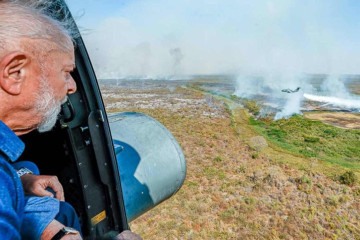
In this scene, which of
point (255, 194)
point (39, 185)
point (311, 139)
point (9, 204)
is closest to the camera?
point (9, 204)

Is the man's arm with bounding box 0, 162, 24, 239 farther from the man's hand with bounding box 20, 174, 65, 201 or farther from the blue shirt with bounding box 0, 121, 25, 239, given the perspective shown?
the man's hand with bounding box 20, 174, 65, 201

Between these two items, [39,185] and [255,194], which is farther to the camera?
[255,194]

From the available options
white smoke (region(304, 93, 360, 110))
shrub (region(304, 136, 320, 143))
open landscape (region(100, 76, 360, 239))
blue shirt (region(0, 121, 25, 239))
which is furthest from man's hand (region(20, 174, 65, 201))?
white smoke (region(304, 93, 360, 110))

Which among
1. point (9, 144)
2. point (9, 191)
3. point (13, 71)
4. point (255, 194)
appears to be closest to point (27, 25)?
point (13, 71)

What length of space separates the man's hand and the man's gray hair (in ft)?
2.35

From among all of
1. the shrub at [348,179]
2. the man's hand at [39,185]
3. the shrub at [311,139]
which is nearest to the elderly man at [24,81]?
the man's hand at [39,185]

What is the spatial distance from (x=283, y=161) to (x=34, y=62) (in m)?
20.5

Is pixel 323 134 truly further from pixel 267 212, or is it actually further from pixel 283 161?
pixel 267 212

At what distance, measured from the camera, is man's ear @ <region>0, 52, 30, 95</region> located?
3.55 feet

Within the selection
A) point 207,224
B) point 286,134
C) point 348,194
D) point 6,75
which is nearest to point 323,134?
point 286,134

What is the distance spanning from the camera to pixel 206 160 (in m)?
18.1

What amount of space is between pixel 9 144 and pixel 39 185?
0.59 metres

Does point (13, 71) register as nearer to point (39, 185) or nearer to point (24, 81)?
point (24, 81)

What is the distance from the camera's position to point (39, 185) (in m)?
1.56
